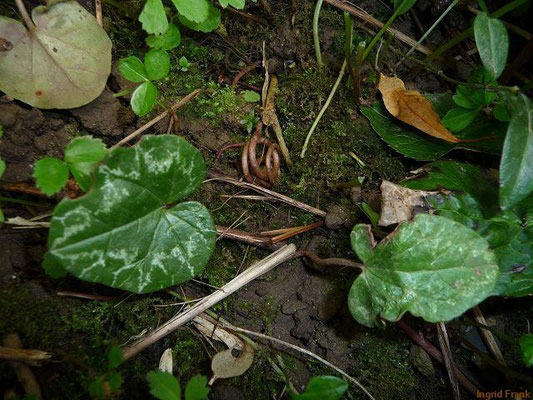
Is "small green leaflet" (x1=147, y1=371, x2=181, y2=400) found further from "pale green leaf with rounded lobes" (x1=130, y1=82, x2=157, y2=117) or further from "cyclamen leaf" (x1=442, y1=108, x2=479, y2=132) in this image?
"cyclamen leaf" (x1=442, y1=108, x2=479, y2=132)

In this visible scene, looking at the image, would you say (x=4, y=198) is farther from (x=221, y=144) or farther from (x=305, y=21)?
(x=305, y=21)

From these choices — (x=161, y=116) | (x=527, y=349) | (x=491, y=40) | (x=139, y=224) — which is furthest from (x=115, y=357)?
(x=491, y=40)

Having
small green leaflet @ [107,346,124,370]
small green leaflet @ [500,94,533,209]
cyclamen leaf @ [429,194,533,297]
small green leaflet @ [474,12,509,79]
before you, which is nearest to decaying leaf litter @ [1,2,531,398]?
cyclamen leaf @ [429,194,533,297]

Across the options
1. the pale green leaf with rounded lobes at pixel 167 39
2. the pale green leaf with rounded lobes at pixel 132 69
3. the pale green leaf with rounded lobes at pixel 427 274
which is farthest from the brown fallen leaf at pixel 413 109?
the pale green leaf with rounded lobes at pixel 132 69

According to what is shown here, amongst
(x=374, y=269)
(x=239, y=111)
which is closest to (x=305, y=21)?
(x=239, y=111)

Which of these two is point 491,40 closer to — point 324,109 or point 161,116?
point 324,109

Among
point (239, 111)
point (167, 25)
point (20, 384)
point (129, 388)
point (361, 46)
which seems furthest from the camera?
point (239, 111)
